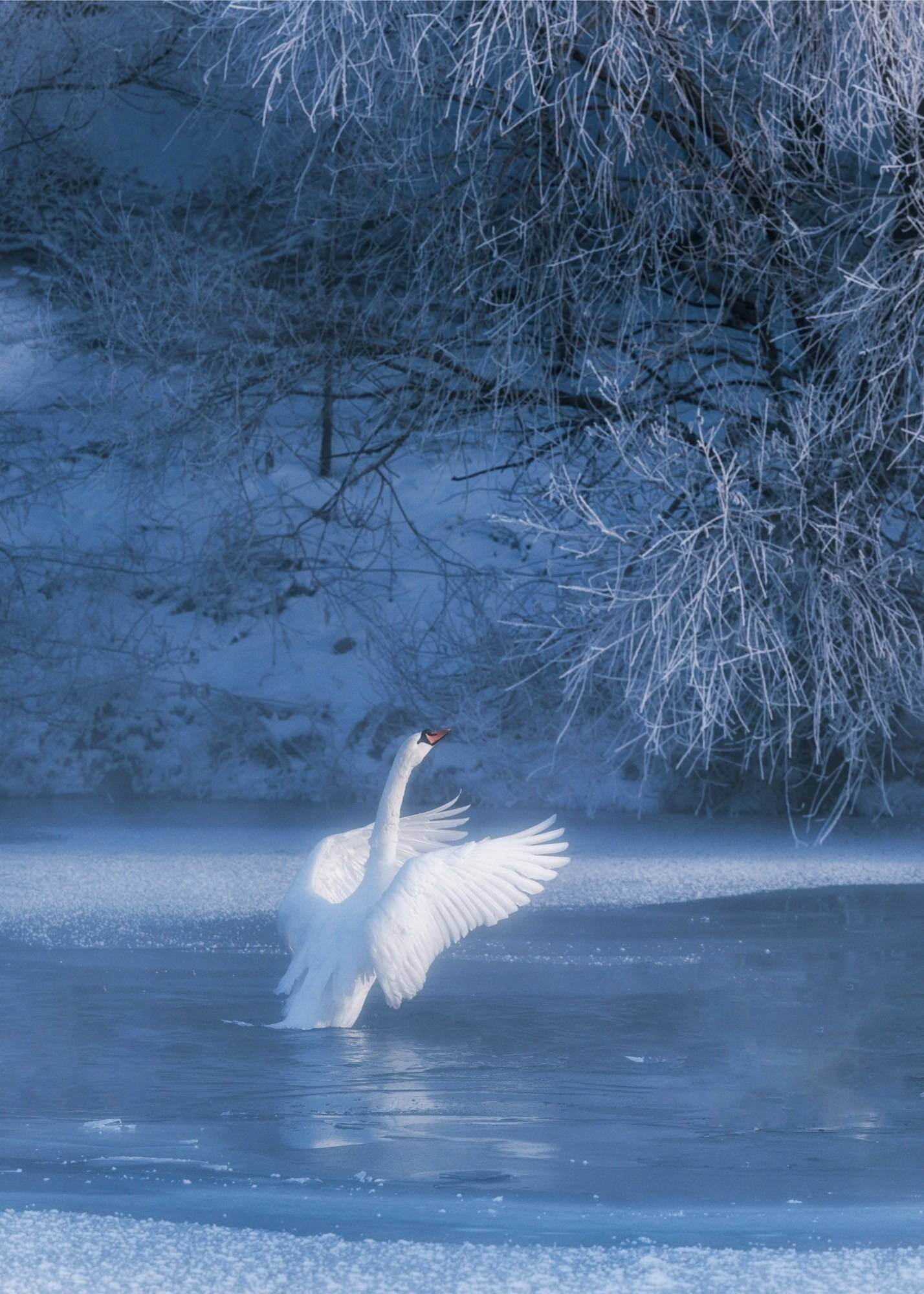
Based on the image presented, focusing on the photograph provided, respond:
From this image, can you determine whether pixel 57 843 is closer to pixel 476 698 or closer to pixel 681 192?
pixel 476 698

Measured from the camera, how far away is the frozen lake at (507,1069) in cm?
361

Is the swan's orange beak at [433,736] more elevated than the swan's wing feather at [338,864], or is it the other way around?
the swan's orange beak at [433,736]

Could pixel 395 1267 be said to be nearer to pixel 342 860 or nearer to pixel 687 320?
pixel 342 860

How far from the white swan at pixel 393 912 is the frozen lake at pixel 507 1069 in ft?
0.47

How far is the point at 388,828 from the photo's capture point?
5746mm

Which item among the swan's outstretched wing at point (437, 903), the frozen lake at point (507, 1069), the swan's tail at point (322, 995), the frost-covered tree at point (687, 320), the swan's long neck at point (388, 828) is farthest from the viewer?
the frost-covered tree at point (687, 320)

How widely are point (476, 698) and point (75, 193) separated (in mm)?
6630

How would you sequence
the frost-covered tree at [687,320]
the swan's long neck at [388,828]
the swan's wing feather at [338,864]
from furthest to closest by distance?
1. the frost-covered tree at [687,320]
2. the swan's wing feather at [338,864]
3. the swan's long neck at [388,828]

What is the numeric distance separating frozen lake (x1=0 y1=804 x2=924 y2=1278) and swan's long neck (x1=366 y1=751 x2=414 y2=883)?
1.55ft

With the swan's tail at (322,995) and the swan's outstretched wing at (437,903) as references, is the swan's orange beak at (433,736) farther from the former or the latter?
the swan's tail at (322,995)

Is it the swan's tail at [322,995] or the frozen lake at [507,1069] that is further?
the swan's tail at [322,995]

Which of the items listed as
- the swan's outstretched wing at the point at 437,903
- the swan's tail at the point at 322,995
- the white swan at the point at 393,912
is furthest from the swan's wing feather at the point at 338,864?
the swan's outstretched wing at the point at 437,903

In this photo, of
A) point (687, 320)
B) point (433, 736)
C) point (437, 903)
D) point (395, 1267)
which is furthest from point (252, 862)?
point (395, 1267)

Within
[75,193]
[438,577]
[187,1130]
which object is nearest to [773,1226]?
[187,1130]
